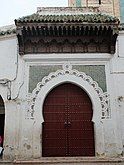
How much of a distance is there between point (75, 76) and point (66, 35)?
4.58 ft

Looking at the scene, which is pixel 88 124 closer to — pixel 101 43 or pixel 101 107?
pixel 101 107

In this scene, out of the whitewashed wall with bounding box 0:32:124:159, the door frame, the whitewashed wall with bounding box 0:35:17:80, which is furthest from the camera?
the whitewashed wall with bounding box 0:35:17:80

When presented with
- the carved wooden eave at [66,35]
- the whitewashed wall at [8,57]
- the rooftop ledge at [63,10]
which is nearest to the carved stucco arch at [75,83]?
the carved wooden eave at [66,35]

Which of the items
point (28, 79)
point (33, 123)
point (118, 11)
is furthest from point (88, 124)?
point (118, 11)

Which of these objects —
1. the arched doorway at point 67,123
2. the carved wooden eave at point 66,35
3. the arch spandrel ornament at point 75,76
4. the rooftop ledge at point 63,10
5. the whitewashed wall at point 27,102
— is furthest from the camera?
the rooftop ledge at point 63,10

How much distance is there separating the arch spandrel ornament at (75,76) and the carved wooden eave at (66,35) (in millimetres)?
726

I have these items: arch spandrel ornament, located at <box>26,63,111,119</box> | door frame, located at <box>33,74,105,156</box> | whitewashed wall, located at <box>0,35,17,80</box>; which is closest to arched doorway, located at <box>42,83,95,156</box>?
door frame, located at <box>33,74,105,156</box>

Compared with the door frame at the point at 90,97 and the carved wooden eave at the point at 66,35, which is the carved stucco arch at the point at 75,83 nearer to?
the door frame at the point at 90,97

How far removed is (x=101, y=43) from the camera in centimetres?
1124

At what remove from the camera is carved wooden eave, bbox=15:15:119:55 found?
35.2 ft

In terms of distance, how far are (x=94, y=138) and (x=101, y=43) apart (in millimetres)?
3188

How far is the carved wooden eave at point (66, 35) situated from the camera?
10742 millimetres

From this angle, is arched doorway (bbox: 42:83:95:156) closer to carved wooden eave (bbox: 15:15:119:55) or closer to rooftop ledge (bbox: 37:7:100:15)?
carved wooden eave (bbox: 15:15:119:55)

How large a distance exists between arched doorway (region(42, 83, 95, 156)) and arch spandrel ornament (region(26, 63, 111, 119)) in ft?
1.24
